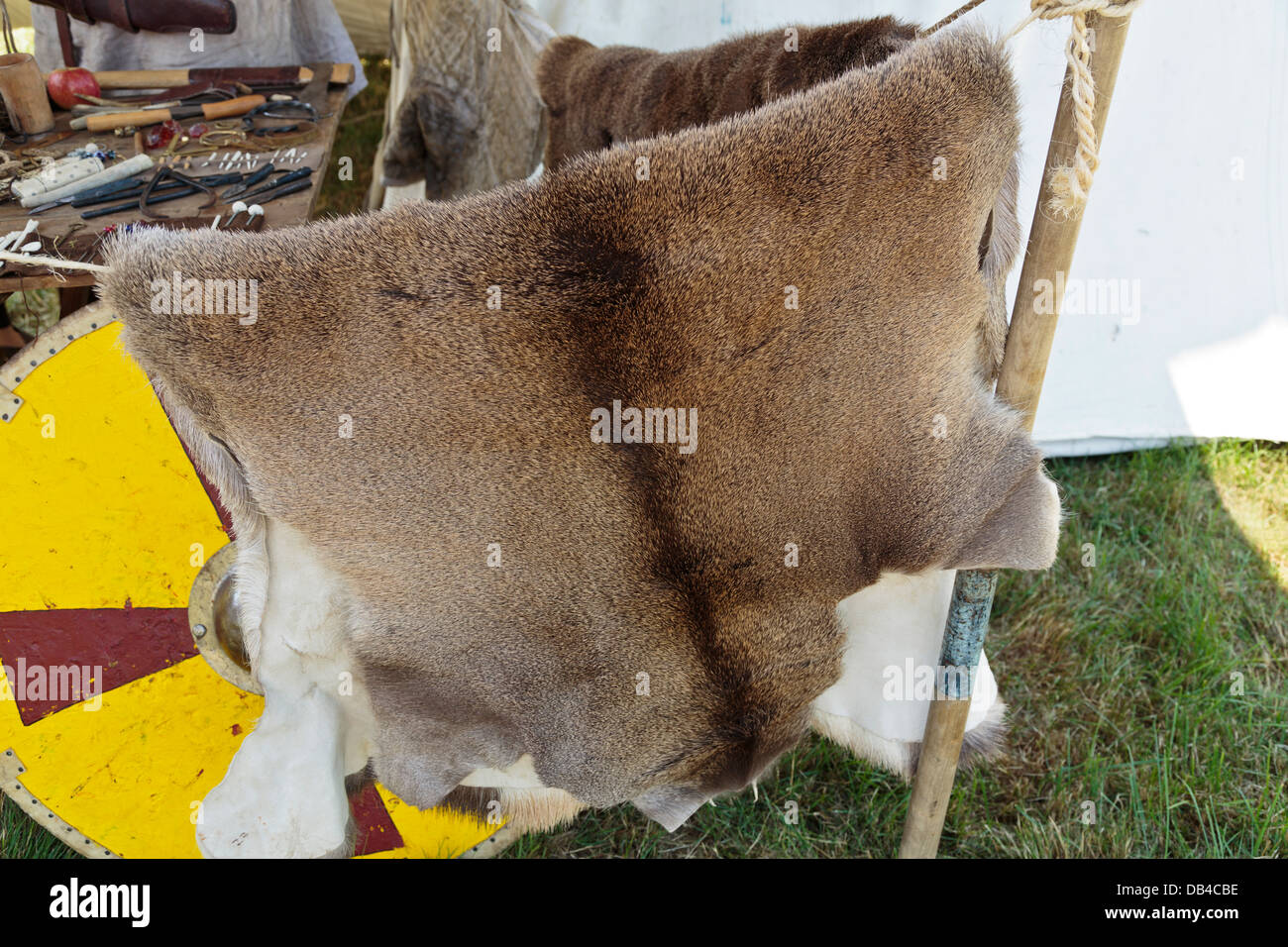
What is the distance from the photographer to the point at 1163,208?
220 cm

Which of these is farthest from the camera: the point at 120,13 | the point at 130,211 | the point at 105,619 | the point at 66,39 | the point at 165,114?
the point at 66,39

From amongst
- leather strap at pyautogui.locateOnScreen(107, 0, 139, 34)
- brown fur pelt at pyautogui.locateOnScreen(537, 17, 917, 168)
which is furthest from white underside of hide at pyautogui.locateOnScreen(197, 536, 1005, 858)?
leather strap at pyautogui.locateOnScreen(107, 0, 139, 34)

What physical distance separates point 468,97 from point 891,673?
59.6 inches

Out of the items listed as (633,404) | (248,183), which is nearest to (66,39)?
(248,183)

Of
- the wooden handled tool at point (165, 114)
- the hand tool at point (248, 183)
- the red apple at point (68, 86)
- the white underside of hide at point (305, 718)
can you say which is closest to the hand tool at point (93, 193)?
the hand tool at point (248, 183)

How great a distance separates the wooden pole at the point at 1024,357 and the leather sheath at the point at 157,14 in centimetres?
207

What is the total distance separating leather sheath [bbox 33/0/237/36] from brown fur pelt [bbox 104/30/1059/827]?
5.62ft

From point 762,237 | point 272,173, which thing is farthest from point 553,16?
point 762,237

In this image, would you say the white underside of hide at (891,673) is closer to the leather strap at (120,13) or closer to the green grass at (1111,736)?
the green grass at (1111,736)

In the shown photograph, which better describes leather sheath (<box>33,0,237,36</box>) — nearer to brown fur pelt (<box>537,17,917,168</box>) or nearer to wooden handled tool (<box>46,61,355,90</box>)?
wooden handled tool (<box>46,61,355,90</box>)

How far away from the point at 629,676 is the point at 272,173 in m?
1.12

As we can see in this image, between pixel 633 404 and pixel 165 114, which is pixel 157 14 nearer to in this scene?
pixel 165 114

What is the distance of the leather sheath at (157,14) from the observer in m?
2.11

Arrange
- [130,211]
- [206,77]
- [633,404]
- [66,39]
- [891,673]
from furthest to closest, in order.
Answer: [66,39]
[206,77]
[130,211]
[891,673]
[633,404]
